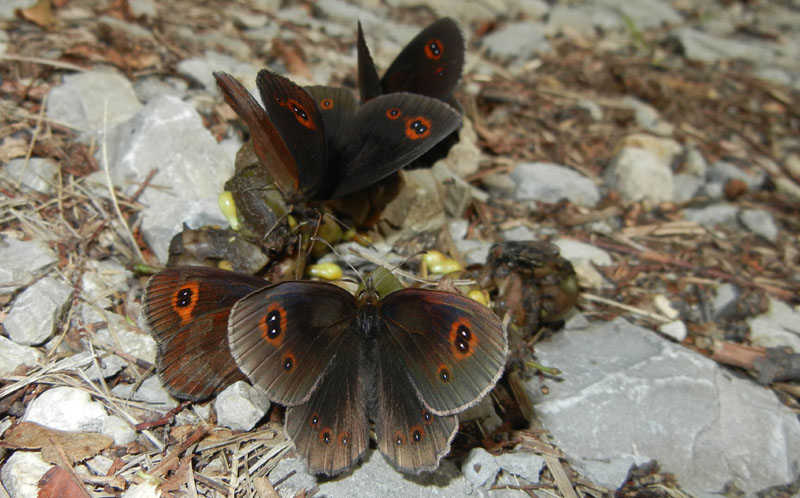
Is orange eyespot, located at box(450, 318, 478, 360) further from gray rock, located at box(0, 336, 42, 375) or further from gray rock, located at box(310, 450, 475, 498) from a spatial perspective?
gray rock, located at box(0, 336, 42, 375)

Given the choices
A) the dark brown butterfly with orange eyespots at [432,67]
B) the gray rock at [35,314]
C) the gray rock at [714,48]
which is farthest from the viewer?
the gray rock at [714,48]

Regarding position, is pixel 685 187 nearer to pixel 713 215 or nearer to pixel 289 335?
pixel 713 215

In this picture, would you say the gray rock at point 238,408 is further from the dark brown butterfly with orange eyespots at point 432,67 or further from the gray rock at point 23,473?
the dark brown butterfly with orange eyespots at point 432,67

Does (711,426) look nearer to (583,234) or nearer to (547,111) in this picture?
(583,234)

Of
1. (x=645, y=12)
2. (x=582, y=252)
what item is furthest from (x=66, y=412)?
(x=645, y=12)

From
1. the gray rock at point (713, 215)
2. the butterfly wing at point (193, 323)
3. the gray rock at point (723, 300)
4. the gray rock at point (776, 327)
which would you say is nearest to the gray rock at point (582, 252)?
the gray rock at point (723, 300)

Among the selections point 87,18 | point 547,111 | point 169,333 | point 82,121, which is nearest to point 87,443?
point 169,333
